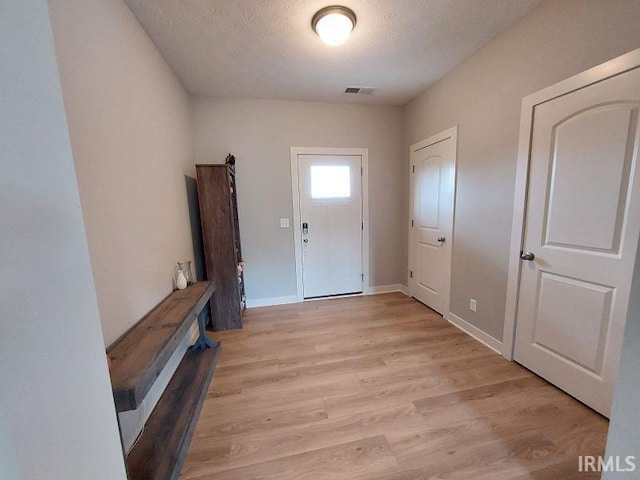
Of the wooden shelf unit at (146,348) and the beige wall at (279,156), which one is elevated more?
the beige wall at (279,156)

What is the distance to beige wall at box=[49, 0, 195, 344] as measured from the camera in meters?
1.10

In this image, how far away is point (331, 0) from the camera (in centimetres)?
154

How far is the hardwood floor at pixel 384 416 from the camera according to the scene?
4.01 feet

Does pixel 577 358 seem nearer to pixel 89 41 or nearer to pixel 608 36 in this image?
pixel 608 36

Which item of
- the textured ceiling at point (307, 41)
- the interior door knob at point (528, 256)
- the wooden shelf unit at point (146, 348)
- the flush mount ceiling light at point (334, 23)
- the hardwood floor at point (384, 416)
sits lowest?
the hardwood floor at point (384, 416)

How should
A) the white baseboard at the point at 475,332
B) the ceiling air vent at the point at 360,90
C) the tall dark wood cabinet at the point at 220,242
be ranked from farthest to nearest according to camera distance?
the ceiling air vent at the point at 360,90 < the tall dark wood cabinet at the point at 220,242 < the white baseboard at the point at 475,332

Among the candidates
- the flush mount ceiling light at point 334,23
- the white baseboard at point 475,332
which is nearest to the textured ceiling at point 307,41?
the flush mount ceiling light at point 334,23

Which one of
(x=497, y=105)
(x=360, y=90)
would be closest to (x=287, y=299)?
(x=360, y=90)

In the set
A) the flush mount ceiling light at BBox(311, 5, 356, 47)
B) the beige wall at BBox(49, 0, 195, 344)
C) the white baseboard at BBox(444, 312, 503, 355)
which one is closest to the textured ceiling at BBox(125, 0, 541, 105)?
the flush mount ceiling light at BBox(311, 5, 356, 47)

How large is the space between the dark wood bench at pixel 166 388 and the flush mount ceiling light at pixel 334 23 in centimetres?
212

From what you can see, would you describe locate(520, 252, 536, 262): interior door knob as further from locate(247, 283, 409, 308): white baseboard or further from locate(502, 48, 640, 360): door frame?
locate(247, 283, 409, 308): white baseboard

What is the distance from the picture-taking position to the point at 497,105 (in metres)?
1.97

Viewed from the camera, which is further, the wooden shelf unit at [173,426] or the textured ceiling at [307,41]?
the textured ceiling at [307,41]

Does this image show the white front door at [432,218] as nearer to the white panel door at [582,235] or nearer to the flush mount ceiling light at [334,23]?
the white panel door at [582,235]
